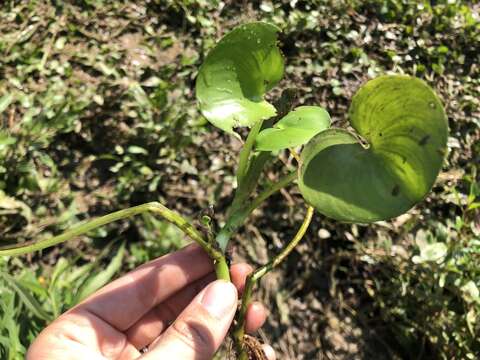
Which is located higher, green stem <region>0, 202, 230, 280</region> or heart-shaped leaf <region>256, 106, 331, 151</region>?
heart-shaped leaf <region>256, 106, 331, 151</region>

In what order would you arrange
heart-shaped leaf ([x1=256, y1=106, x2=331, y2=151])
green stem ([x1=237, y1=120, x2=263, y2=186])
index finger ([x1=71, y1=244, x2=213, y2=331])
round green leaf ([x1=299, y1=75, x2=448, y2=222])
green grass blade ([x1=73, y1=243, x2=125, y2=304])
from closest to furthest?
round green leaf ([x1=299, y1=75, x2=448, y2=222]), heart-shaped leaf ([x1=256, y1=106, x2=331, y2=151]), green stem ([x1=237, y1=120, x2=263, y2=186]), index finger ([x1=71, y1=244, x2=213, y2=331]), green grass blade ([x1=73, y1=243, x2=125, y2=304])

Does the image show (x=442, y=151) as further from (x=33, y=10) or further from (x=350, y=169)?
(x=33, y=10)

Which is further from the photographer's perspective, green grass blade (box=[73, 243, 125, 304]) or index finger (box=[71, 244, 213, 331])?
green grass blade (box=[73, 243, 125, 304])

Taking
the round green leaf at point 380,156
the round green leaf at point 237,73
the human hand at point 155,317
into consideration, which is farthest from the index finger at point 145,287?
the round green leaf at point 380,156

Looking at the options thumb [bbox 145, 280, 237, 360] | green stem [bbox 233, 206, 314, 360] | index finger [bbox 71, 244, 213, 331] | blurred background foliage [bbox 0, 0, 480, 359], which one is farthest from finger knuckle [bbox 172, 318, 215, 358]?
blurred background foliage [bbox 0, 0, 480, 359]

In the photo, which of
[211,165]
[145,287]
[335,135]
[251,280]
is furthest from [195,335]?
[211,165]

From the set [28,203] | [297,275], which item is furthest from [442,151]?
[28,203]

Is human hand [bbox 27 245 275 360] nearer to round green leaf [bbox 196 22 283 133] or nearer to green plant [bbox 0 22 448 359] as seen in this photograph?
green plant [bbox 0 22 448 359]
